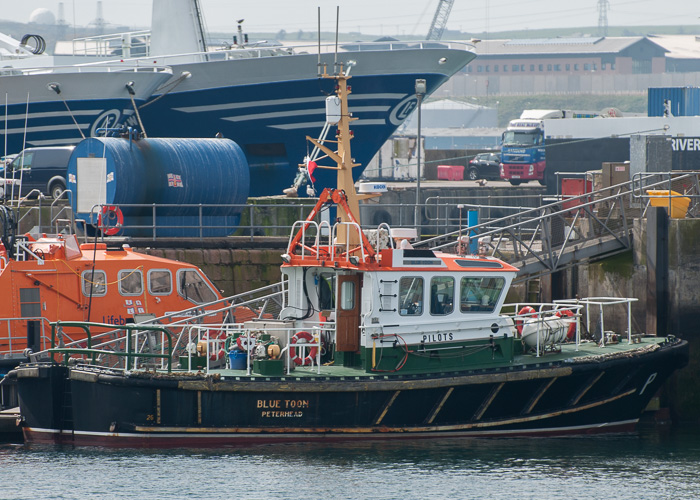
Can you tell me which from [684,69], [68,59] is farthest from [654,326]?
[684,69]

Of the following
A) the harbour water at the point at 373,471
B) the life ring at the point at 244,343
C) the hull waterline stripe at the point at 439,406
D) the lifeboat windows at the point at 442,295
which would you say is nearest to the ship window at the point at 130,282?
the life ring at the point at 244,343

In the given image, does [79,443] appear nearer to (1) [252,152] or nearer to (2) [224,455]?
(2) [224,455]

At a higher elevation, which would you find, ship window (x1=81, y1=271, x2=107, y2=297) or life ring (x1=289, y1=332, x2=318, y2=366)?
ship window (x1=81, y1=271, x2=107, y2=297)

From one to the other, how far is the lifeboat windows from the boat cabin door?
1166mm

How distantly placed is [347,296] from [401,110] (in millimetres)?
21706

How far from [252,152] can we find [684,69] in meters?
131

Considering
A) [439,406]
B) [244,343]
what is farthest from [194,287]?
[439,406]

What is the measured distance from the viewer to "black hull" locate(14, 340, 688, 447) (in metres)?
15.6

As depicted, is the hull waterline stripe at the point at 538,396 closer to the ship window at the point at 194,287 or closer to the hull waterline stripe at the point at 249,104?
the ship window at the point at 194,287

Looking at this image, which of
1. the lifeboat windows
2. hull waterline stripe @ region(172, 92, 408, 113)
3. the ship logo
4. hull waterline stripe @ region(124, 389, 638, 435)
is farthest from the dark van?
the lifeboat windows

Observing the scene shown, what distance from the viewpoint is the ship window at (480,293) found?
16.3m

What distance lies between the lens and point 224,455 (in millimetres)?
15445

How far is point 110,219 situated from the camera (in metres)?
22.5

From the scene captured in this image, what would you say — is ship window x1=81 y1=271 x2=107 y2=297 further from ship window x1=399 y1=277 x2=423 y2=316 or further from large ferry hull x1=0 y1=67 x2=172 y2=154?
large ferry hull x1=0 y1=67 x2=172 y2=154
